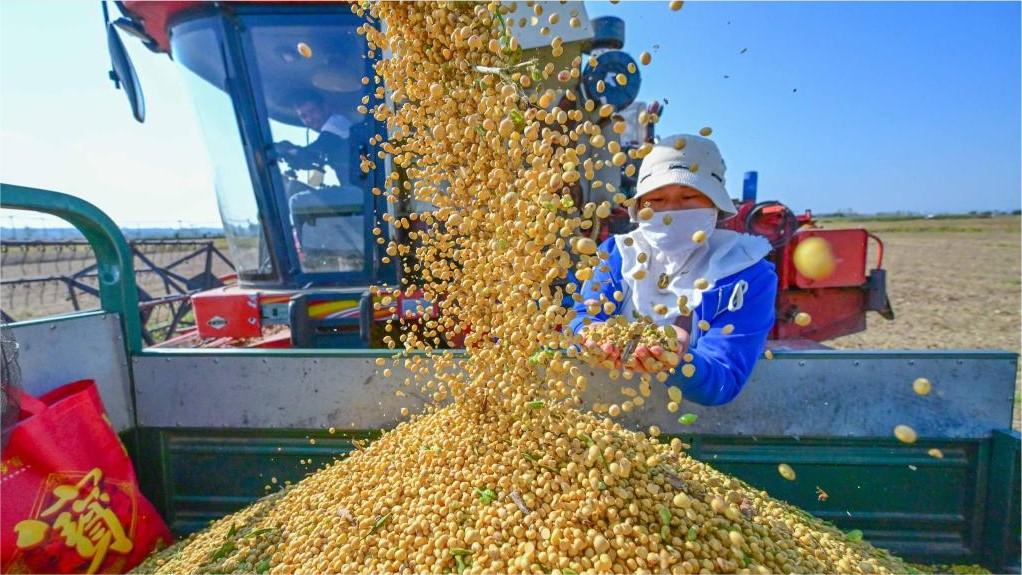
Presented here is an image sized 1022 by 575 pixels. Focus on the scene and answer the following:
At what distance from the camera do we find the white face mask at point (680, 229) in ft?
7.30

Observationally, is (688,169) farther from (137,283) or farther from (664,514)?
(137,283)

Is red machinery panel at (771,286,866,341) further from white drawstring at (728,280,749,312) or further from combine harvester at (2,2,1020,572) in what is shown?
white drawstring at (728,280,749,312)

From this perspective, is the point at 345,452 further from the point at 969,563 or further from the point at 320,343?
the point at 969,563

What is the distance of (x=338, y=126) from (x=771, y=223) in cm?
335

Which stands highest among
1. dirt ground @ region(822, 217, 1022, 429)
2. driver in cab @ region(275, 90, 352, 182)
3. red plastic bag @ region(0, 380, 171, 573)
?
driver in cab @ region(275, 90, 352, 182)

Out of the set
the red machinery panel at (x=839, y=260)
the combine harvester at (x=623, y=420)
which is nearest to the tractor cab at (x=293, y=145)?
the combine harvester at (x=623, y=420)

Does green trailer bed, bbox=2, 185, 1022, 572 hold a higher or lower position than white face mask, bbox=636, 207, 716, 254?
lower

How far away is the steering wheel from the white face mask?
228cm

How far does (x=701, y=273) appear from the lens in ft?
7.44

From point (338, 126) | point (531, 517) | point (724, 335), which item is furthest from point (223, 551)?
point (338, 126)

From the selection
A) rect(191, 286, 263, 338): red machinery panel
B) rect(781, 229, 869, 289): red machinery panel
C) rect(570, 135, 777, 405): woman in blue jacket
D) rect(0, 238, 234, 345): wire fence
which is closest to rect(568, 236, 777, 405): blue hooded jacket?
rect(570, 135, 777, 405): woman in blue jacket

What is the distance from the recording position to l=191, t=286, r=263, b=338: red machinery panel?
3.50 m

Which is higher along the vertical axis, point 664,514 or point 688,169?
point 688,169

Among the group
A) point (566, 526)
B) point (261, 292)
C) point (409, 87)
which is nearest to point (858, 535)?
point (566, 526)
